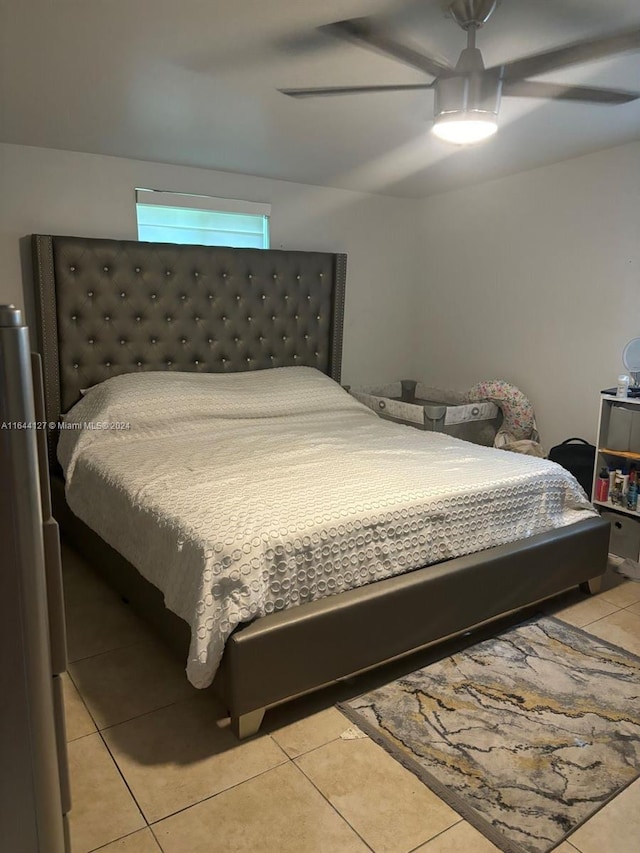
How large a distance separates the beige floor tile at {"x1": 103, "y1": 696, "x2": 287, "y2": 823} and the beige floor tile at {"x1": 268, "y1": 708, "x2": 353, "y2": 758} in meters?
0.03

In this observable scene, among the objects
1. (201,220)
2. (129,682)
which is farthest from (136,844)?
(201,220)

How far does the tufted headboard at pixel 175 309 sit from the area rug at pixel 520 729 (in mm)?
2163

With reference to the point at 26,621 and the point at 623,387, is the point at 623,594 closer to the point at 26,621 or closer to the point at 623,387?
the point at 623,387

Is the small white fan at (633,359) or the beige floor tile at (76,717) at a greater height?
the small white fan at (633,359)

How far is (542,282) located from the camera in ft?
11.7

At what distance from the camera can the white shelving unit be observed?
2.93 m

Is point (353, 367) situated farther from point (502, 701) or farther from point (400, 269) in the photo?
point (502, 701)

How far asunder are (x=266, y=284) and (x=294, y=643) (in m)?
2.45

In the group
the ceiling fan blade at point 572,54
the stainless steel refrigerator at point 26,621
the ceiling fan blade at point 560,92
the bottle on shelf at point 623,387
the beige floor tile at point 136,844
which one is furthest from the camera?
the bottle on shelf at point 623,387

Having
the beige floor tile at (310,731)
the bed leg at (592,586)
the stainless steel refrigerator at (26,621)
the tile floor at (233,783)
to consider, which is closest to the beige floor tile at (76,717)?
the tile floor at (233,783)

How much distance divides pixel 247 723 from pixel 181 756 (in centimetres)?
19

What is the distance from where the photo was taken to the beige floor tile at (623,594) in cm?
260

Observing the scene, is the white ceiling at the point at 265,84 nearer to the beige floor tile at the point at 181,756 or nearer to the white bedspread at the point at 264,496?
the white bedspread at the point at 264,496

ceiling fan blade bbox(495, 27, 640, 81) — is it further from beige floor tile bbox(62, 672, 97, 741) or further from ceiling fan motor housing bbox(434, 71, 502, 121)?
beige floor tile bbox(62, 672, 97, 741)
